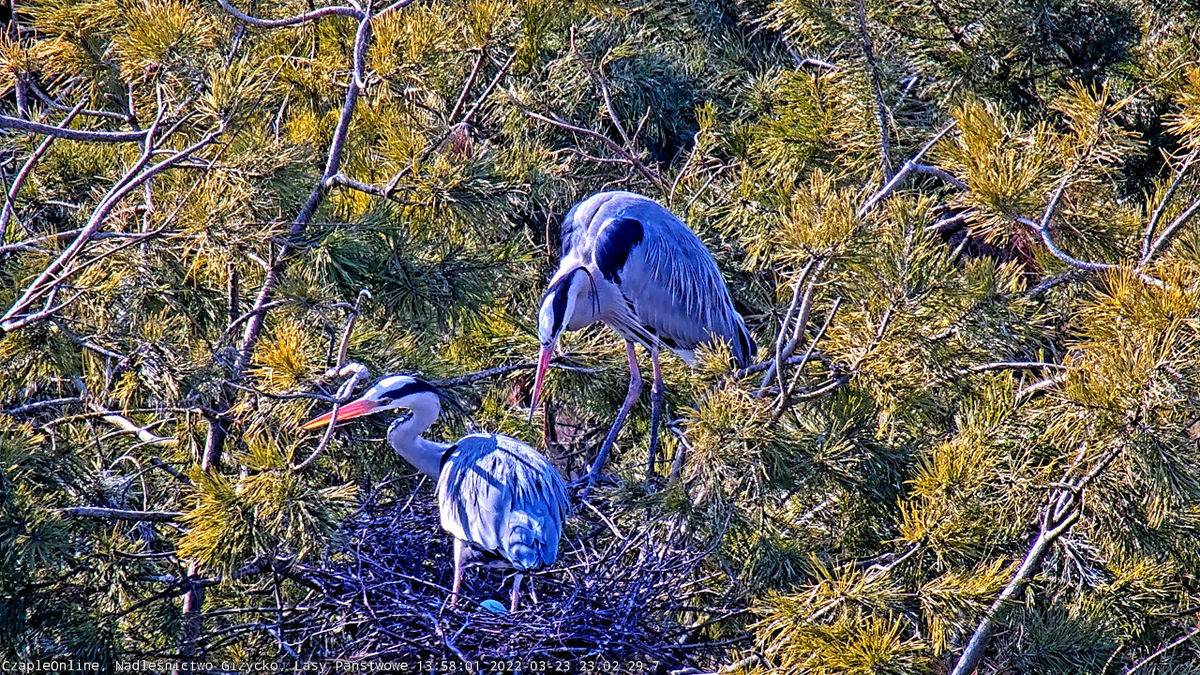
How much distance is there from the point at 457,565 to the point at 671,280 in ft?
5.25

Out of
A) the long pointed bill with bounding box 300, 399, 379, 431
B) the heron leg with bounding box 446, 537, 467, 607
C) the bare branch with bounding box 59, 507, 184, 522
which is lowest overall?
the heron leg with bounding box 446, 537, 467, 607

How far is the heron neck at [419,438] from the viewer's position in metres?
3.98

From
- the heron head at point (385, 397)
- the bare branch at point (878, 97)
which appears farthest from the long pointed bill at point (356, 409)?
the bare branch at point (878, 97)

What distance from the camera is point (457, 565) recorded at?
371 cm

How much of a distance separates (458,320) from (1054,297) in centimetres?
176

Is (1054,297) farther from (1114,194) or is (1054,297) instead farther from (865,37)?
(865,37)

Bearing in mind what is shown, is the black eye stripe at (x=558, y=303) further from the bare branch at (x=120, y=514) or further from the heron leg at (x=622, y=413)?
the bare branch at (x=120, y=514)

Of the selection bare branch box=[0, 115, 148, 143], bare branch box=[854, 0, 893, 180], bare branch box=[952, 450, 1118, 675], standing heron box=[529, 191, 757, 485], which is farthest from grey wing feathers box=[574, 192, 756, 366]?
bare branch box=[0, 115, 148, 143]

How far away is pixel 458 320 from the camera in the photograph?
4.10 metres

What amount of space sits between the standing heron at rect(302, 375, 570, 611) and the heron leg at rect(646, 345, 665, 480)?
1.39 ft

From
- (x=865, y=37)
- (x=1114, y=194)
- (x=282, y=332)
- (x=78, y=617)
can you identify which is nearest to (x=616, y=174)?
(x=865, y=37)

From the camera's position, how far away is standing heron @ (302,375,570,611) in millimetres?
3633

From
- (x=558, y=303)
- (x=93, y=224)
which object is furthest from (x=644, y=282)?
A: (x=93, y=224)

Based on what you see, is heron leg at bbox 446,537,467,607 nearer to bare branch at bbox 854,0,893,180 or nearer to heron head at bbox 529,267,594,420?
heron head at bbox 529,267,594,420
